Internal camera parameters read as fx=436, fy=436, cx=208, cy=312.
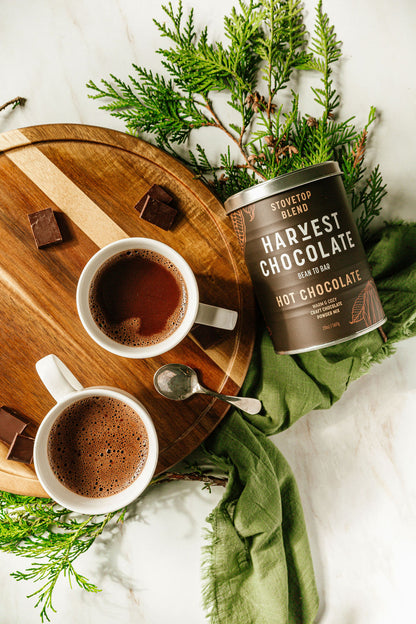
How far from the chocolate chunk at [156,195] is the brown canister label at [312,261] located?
0.59 ft

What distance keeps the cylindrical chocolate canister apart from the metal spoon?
19 centimetres

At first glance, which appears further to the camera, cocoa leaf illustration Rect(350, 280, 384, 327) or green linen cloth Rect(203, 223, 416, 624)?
green linen cloth Rect(203, 223, 416, 624)

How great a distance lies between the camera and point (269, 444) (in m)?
1.04

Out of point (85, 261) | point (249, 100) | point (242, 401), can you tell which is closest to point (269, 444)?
point (242, 401)

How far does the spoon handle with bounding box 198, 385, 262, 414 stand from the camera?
949 millimetres

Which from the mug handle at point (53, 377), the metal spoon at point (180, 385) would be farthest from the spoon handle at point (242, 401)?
the mug handle at point (53, 377)

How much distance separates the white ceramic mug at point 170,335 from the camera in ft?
2.77

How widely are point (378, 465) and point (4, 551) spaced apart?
980mm

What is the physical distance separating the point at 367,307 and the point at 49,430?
682 mm

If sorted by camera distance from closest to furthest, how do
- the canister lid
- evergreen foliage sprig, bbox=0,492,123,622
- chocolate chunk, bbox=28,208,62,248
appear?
the canister lid, chocolate chunk, bbox=28,208,62,248, evergreen foliage sprig, bbox=0,492,123,622

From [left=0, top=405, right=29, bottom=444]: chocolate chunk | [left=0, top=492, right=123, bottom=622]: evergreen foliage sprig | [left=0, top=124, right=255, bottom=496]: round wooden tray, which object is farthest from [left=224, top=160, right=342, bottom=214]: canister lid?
[left=0, top=492, right=123, bottom=622]: evergreen foliage sprig

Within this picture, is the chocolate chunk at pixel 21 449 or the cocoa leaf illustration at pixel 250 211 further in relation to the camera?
the chocolate chunk at pixel 21 449

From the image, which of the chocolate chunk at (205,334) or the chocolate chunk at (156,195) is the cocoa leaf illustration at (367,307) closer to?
the chocolate chunk at (205,334)

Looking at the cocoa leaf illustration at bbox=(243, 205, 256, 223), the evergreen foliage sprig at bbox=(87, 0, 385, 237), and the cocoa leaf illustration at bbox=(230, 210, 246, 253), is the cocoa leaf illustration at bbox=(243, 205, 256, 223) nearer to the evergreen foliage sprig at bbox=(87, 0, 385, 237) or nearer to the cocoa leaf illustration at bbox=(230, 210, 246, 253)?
the cocoa leaf illustration at bbox=(230, 210, 246, 253)
